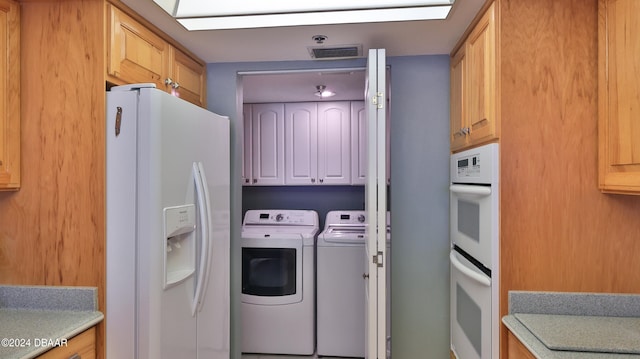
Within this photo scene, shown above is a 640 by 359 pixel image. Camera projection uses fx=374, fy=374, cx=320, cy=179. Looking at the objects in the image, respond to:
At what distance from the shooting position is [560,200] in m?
1.46

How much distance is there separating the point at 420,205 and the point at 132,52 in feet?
5.52

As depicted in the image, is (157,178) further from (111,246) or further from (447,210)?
(447,210)

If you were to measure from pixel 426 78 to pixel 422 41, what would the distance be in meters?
0.27

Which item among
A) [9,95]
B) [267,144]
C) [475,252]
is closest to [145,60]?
[9,95]

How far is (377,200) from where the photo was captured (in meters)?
1.73

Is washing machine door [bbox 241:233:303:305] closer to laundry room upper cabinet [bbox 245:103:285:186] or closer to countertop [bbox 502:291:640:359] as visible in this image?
laundry room upper cabinet [bbox 245:103:285:186]

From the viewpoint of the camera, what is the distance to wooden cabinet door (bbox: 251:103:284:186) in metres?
3.55

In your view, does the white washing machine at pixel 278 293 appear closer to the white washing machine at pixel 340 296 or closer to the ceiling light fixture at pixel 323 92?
the white washing machine at pixel 340 296

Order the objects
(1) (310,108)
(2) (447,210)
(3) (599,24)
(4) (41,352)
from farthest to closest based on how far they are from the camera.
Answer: (1) (310,108), (2) (447,210), (3) (599,24), (4) (41,352)

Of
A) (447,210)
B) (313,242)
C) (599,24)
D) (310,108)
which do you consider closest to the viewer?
(599,24)

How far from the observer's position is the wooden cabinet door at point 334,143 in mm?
3480

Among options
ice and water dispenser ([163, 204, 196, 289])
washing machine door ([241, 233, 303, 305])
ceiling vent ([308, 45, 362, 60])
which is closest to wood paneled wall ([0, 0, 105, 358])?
ice and water dispenser ([163, 204, 196, 289])

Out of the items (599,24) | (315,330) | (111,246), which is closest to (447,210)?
(599,24)

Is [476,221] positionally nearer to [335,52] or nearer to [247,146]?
[335,52]
